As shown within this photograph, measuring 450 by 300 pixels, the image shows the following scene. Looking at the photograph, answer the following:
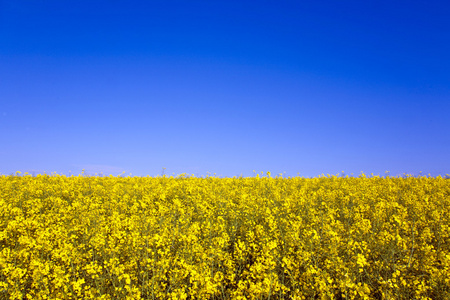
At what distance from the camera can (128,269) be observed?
5770mm

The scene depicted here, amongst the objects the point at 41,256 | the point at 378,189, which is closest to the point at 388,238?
the point at 41,256

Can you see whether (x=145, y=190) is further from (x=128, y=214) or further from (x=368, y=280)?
(x=368, y=280)

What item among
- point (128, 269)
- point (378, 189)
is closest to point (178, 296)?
point (128, 269)

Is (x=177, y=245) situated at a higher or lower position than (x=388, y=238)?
lower

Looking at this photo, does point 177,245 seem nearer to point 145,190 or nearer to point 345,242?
point 345,242

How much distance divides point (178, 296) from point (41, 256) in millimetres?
3521

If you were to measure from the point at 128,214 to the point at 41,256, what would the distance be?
3778 millimetres

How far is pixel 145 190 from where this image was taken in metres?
A: 13.4

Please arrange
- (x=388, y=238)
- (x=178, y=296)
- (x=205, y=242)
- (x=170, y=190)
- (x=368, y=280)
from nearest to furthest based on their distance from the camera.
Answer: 1. (x=178, y=296)
2. (x=368, y=280)
3. (x=388, y=238)
4. (x=205, y=242)
5. (x=170, y=190)

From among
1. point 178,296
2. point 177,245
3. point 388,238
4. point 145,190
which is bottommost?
point 178,296

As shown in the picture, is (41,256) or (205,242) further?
(205,242)

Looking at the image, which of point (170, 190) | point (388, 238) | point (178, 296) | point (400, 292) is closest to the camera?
point (178, 296)

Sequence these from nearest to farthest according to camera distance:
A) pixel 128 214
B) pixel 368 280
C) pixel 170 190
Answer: pixel 368 280 < pixel 128 214 < pixel 170 190

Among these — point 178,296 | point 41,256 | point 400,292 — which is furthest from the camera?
point 41,256
